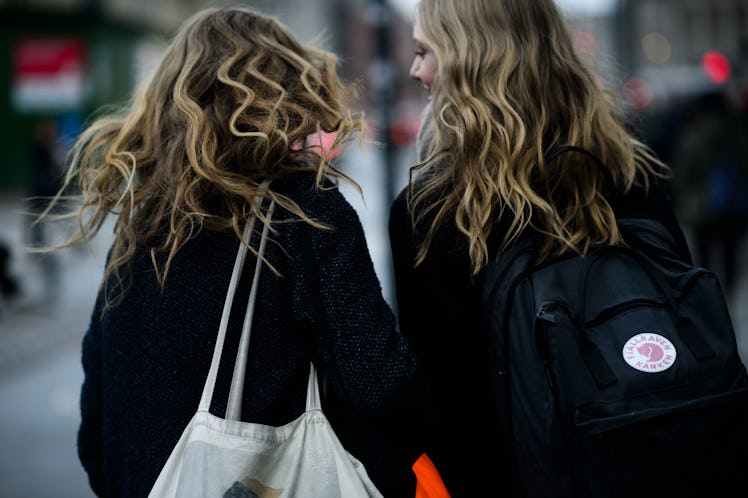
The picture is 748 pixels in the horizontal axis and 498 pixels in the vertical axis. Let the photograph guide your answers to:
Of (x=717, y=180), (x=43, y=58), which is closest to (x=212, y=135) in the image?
(x=717, y=180)

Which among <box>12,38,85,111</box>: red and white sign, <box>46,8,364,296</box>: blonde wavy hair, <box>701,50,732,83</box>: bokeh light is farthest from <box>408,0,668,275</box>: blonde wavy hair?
<box>12,38,85,111</box>: red and white sign

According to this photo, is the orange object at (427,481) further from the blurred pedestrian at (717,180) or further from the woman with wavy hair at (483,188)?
the blurred pedestrian at (717,180)

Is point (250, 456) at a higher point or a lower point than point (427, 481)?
higher

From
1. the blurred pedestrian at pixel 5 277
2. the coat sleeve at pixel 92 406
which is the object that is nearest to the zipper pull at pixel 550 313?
the coat sleeve at pixel 92 406

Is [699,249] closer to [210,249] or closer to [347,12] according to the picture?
[210,249]

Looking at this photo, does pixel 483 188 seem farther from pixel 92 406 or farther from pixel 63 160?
pixel 63 160

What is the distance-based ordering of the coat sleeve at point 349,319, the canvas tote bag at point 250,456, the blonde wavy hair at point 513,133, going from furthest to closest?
the blonde wavy hair at point 513,133 → the coat sleeve at point 349,319 → the canvas tote bag at point 250,456

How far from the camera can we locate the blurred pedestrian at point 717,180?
22.8 ft

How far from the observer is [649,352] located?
6.33 ft

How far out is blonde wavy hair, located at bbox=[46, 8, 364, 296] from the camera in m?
2.03

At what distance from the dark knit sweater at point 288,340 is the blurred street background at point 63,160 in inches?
12.2

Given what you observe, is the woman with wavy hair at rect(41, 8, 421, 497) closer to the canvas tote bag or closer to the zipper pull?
the canvas tote bag

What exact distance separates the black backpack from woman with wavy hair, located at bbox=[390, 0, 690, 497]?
→ 173 mm

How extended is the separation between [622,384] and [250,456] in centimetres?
83
